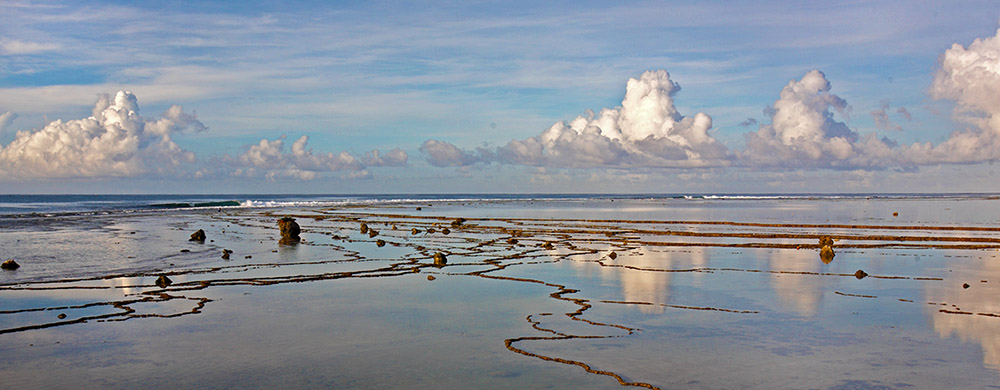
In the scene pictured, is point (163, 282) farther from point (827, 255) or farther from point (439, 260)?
Answer: point (827, 255)

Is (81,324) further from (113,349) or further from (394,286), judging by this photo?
(394,286)

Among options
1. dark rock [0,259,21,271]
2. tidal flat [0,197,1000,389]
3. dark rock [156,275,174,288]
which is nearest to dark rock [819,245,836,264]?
tidal flat [0,197,1000,389]

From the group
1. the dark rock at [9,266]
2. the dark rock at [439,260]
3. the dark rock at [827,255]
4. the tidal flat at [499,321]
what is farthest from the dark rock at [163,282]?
the dark rock at [827,255]

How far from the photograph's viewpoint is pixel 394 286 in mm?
19281

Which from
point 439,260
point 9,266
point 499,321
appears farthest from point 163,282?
point 499,321

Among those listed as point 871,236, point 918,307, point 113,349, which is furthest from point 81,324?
point 871,236

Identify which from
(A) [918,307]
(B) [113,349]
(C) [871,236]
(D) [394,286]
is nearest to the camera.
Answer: (B) [113,349]

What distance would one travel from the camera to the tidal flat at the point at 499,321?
10219 mm

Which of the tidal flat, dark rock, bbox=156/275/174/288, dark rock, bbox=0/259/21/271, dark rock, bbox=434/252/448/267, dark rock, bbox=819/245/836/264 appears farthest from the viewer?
dark rock, bbox=819/245/836/264

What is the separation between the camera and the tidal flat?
10.2 meters

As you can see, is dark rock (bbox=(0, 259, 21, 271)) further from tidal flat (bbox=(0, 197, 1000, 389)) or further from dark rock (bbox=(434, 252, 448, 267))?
dark rock (bbox=(434, 252, 448, 267))

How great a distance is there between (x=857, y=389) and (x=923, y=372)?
1.64 meters

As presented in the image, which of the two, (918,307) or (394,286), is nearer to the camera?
(918,307)

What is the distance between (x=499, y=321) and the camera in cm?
1420
